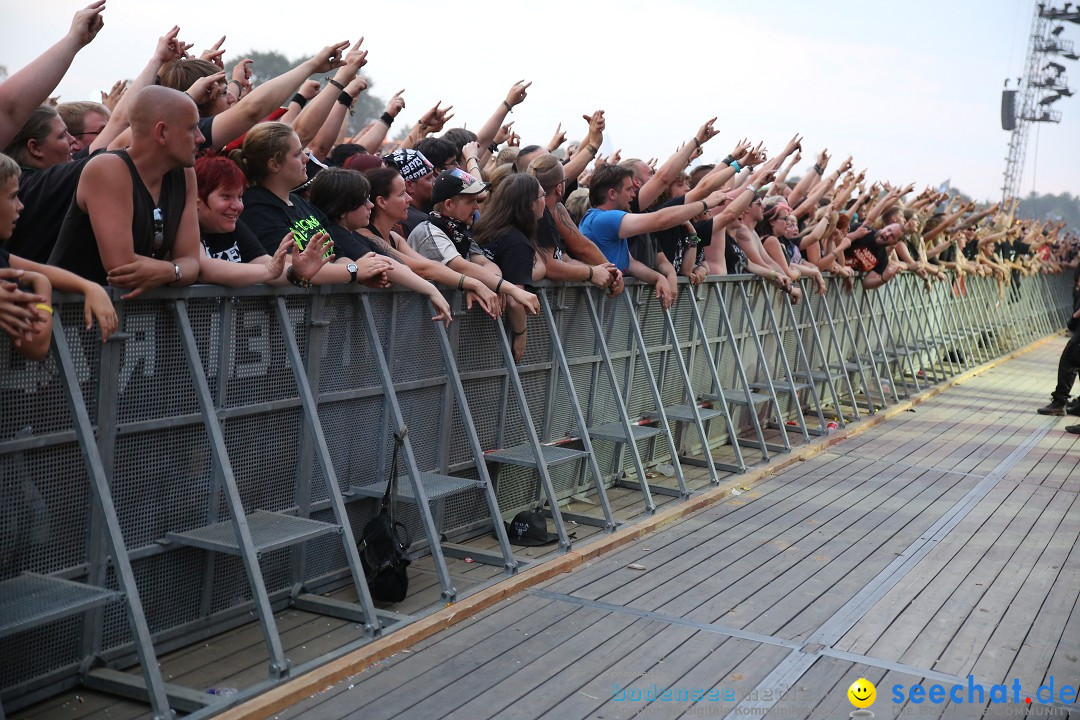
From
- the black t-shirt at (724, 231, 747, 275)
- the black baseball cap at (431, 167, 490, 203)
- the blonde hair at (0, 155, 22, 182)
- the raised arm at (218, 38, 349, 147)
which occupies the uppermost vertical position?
the raised arm at (218, 38, 349, 147)

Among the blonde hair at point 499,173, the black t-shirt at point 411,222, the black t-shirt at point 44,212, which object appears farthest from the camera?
the blonde hair at point 499,173

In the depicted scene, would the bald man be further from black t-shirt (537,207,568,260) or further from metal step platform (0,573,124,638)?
black t-shirt (537,207,568,260)

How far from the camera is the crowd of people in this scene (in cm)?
418

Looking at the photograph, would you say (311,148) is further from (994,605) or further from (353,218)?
(994,605)

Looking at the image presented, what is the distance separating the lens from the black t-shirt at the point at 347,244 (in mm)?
5488

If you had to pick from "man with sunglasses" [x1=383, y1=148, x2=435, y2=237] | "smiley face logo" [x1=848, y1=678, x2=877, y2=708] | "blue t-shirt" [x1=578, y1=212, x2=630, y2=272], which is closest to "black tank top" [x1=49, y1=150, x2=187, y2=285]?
"man with sunglasses" [x1=383, y1=148, x2=435, y2=237]

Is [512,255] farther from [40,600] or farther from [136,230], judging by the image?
[40,600]

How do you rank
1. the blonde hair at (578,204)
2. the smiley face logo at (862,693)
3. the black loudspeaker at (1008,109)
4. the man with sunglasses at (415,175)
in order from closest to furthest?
the smiley face logo at (862,693) < the man with sunglasses at (415,175) < the blonde hair at (578,204) < the black loudspeaker at (1008,109)

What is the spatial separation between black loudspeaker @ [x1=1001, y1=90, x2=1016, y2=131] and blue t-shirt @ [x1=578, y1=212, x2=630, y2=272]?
46579mm

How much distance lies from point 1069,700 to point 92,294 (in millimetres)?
4231

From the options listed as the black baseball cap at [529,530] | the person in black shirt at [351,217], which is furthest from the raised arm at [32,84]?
the black baseball cap at [529,530]

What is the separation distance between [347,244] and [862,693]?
123 inches

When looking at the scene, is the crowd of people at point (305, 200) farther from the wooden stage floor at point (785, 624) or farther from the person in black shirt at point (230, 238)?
the wooden stage floor at point (785, 624)

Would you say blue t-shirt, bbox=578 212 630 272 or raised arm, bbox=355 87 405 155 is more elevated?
raised arm, bbox=355 87 405 155
